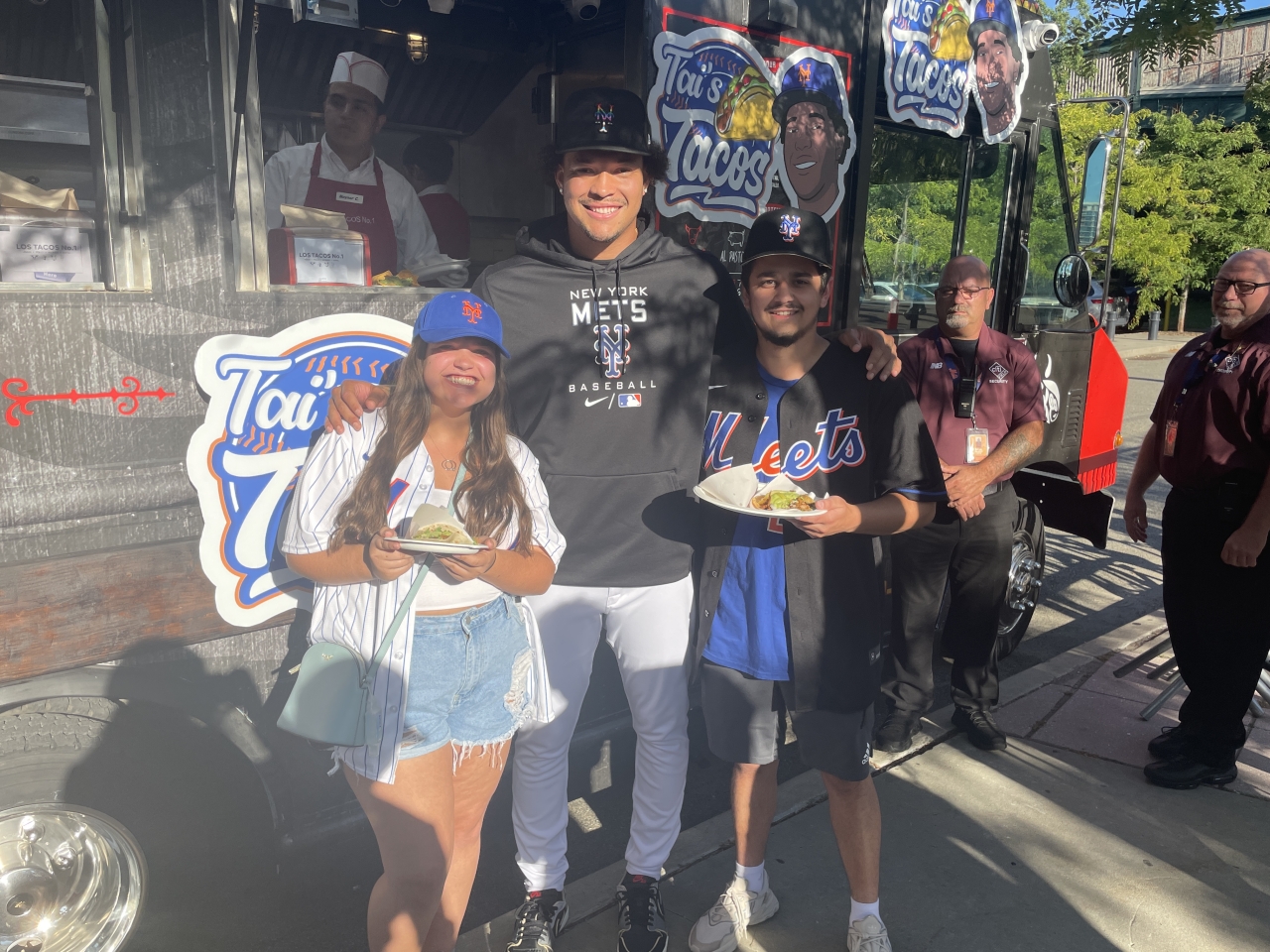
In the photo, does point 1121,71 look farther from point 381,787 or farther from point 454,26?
point 381,787

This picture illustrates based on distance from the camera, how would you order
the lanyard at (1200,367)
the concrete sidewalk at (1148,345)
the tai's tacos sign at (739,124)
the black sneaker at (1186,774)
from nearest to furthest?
the tai's tacos sign at (739,124)
the lanyard at (1200,367)
the black sneaker at (1186,774)
the concrete sidewalk at (1148,345)

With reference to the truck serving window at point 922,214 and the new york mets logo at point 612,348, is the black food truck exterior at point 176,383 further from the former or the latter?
the truck serving window at point 922,214

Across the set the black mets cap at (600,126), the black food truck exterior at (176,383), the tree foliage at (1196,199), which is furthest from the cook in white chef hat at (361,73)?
the tree foliage at (1196,199)

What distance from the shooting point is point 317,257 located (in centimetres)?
277

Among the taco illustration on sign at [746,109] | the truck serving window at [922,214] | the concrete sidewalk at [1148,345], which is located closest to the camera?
the taco illustration on sign at [746,109]

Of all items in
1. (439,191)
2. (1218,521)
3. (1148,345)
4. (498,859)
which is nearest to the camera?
(498,859)

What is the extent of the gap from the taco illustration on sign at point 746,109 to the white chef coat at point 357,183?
111 centimetres

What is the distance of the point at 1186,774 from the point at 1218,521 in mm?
1012

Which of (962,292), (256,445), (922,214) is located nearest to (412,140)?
(922,214)

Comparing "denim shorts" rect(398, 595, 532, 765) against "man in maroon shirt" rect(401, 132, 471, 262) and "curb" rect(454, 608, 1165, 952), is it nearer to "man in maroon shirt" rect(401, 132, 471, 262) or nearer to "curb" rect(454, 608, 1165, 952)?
"curb" rect(454, 608, 1165, 952)

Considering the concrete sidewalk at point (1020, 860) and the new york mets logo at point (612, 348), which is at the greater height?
the new york mets logo at point (612, 348)

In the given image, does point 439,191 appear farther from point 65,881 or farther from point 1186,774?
point 1186,774

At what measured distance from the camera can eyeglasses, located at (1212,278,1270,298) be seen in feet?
12.1

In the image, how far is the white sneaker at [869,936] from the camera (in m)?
2.77
